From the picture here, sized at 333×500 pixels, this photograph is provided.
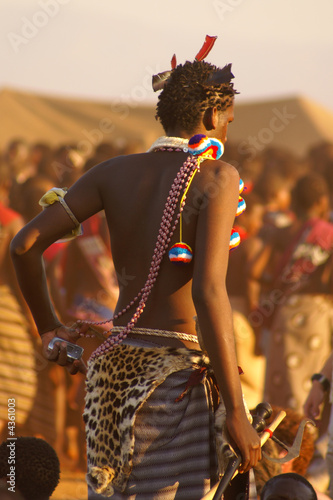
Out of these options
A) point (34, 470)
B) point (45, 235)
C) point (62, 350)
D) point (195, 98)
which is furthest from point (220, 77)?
point (34, 470)

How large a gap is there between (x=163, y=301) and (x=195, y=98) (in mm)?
669

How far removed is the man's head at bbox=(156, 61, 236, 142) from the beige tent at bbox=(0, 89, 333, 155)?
21.1m

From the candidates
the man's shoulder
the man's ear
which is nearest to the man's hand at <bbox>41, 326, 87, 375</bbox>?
the man's shoulder

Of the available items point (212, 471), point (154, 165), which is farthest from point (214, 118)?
point (212, 471)

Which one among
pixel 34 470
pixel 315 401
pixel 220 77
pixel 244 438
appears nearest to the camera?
pixel 244 438

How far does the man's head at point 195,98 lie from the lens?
9.13ft

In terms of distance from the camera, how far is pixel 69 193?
2.82 meters

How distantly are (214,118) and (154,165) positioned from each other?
0.25m

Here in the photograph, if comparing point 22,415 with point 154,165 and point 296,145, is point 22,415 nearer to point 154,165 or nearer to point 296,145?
point 154,165

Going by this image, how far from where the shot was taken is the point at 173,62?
9.66 ft

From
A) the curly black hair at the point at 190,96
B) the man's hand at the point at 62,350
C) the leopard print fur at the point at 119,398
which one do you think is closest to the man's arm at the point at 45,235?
the man's hand at the point at 62,350

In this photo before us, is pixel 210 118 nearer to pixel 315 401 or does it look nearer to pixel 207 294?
pixel 207 294

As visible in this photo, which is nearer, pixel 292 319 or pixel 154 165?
pixel 154 165

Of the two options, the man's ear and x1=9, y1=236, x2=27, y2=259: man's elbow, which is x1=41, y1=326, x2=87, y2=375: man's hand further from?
the man's ear
